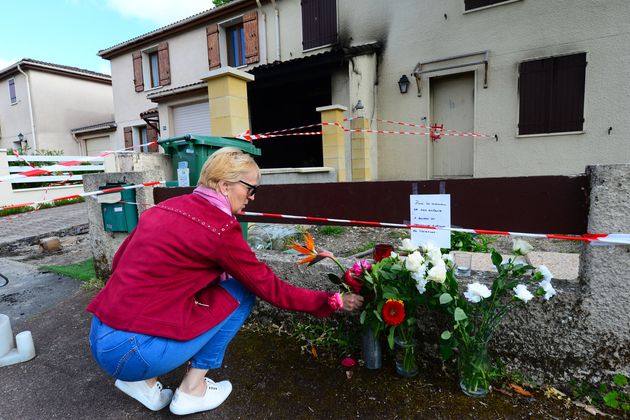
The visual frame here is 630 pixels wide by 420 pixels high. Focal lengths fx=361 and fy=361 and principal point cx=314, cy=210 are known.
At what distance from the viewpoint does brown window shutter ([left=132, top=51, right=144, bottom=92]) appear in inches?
595

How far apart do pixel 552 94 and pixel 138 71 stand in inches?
589

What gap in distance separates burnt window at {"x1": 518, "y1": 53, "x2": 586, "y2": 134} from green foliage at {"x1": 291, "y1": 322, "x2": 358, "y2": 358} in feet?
24.2

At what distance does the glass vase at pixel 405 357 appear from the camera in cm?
193

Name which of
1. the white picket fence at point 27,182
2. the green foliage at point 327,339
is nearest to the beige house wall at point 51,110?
the white picket fence at point 27,182

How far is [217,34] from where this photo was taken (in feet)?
42.1

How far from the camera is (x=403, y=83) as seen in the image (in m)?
8.81

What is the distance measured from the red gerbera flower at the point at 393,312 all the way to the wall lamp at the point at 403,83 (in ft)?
26.5

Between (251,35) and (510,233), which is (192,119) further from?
(510,233)

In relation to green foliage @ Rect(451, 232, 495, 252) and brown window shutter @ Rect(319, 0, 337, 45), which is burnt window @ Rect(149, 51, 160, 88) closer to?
brown window shutter @ Rect(319, 0, 337, 45)

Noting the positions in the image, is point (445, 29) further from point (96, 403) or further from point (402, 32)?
point (96, 403)

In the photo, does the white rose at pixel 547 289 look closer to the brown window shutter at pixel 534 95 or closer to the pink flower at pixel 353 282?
the pink flower at pixel 353 282

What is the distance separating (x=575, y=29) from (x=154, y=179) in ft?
27.3

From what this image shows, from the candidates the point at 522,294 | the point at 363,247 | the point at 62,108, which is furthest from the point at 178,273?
the point at 62,108

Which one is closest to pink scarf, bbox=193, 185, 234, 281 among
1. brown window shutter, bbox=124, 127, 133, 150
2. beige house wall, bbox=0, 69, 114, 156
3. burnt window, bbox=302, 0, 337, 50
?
burnt window, bbox=302, 0, 337, 50
